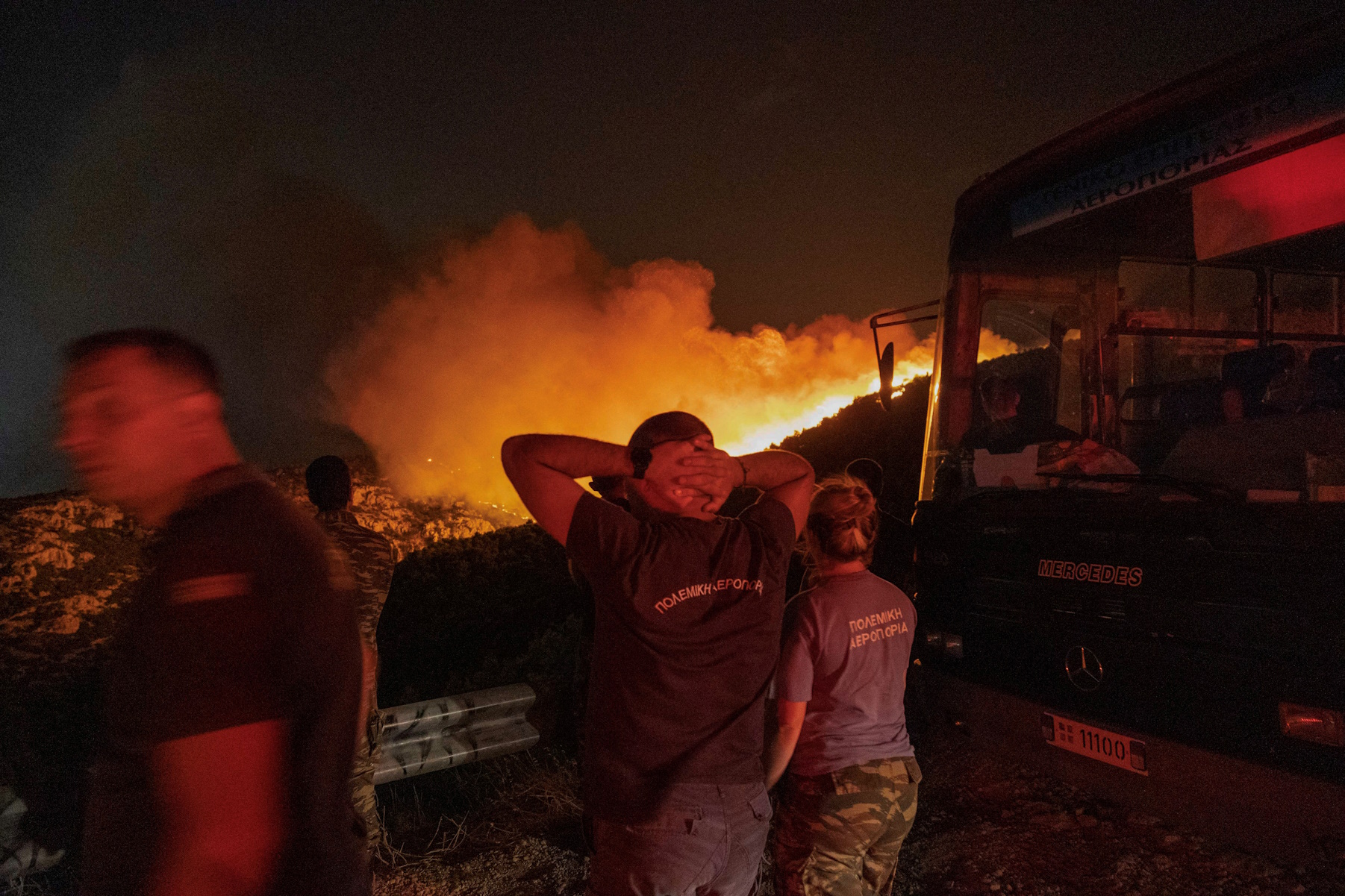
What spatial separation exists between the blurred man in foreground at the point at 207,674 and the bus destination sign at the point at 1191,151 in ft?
13.1

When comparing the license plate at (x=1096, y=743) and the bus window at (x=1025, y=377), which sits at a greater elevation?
the bus window at (x=1025, y=377)

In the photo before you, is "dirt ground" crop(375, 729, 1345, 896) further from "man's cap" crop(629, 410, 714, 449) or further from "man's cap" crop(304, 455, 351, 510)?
"man's cap" crop(629, 410, 714, 449)

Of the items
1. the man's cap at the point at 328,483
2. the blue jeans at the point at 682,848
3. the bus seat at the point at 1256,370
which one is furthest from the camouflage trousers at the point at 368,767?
the bus seat at the point at 1256,370

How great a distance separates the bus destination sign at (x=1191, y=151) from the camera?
10.7 ft

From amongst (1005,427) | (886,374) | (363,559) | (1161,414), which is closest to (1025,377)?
(1005,427)

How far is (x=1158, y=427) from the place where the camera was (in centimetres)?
423

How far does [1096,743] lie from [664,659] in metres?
2.68

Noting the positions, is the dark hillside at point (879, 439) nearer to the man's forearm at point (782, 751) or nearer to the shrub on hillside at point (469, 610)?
the shrub on hillside at point (469, 610)

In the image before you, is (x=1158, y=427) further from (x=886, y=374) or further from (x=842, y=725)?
(x=842, y=725)

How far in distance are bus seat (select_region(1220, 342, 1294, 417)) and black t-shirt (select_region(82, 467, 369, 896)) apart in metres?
3.91

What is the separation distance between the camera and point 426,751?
14.9 ft

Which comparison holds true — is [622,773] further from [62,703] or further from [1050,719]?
[62,703]

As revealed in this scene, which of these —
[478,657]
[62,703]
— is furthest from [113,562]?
[478,657]

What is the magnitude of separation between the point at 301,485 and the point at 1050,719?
16.6 meters
